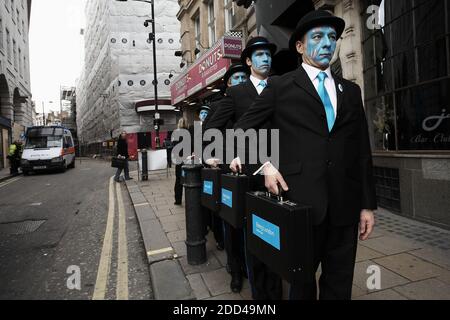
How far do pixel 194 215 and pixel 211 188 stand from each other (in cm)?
56

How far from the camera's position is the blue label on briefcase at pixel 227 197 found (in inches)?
97.2

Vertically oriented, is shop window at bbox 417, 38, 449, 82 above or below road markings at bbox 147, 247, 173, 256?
above

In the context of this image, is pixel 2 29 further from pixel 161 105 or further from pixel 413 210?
pixel 413 210

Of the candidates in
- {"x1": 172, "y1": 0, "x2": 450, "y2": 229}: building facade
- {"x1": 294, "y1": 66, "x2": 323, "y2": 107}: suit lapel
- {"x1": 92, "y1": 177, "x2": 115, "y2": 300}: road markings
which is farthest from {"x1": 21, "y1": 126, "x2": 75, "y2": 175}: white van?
{"x1": 294, "y1": 66, "x2": 323, "y2": 107}: suit lapel

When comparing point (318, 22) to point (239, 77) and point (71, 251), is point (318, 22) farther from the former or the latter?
point (71, 251)

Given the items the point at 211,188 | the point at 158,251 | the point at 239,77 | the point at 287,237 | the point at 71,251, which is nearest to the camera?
the point at 287,237

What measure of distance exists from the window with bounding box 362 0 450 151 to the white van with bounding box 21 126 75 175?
1455 centimetres

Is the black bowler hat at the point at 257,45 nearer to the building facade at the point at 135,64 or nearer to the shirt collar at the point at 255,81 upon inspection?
the shirt collar at the point at 255,81

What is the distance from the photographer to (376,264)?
128 inches

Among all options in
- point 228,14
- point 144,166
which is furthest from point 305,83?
point 228,14

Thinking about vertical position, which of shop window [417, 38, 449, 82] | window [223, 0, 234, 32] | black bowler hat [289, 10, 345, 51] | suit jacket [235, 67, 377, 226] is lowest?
suit jacket [235, 67, 377, 226]

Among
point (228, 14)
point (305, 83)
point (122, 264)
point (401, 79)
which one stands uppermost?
point (228, 14)

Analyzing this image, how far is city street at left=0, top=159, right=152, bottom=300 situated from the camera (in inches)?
120

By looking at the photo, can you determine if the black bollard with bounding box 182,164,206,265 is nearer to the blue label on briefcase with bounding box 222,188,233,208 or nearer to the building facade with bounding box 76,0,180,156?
the blue label on briefcase with bounding box 222,188,233,208
